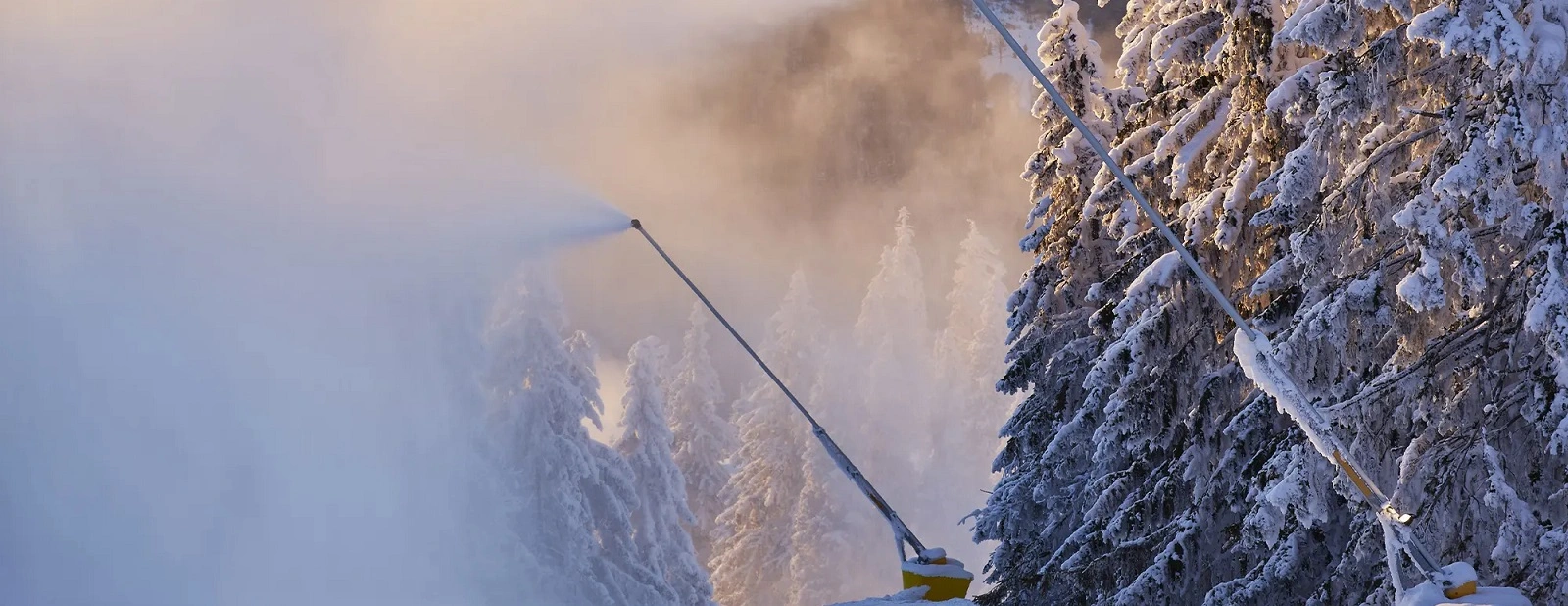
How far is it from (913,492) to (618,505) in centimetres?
3364

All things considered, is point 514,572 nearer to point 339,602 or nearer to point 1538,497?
point 339,602

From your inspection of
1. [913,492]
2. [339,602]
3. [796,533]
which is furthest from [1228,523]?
[913,492]

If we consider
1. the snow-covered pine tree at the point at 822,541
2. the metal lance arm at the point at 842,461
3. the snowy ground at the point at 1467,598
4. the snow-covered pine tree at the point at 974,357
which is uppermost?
the snow-covered pine tree at the point at 974,357

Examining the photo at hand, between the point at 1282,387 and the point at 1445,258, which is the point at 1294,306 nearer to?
the point at 1445,258

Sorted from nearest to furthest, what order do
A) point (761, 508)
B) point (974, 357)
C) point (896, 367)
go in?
point (761, 508) → point (896, 367) → point (974, 357)

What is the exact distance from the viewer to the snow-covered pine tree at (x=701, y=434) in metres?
67.6

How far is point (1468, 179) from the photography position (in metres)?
9.33

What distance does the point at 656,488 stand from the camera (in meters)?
52.3

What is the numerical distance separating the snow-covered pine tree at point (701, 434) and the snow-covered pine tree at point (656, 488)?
40.0 ft

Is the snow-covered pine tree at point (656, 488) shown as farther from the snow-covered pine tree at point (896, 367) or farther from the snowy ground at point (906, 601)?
the snowy ground at point (906, 601)

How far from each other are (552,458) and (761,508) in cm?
2182

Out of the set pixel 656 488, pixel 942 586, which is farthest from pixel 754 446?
pixel 942 586

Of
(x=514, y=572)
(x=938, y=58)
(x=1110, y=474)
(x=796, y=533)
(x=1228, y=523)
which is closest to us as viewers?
(x=1228, y=523)

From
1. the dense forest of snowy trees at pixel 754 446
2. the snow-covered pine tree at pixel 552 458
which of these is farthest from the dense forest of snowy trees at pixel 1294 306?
the dense forest of snowy trees at pixel 754 446
